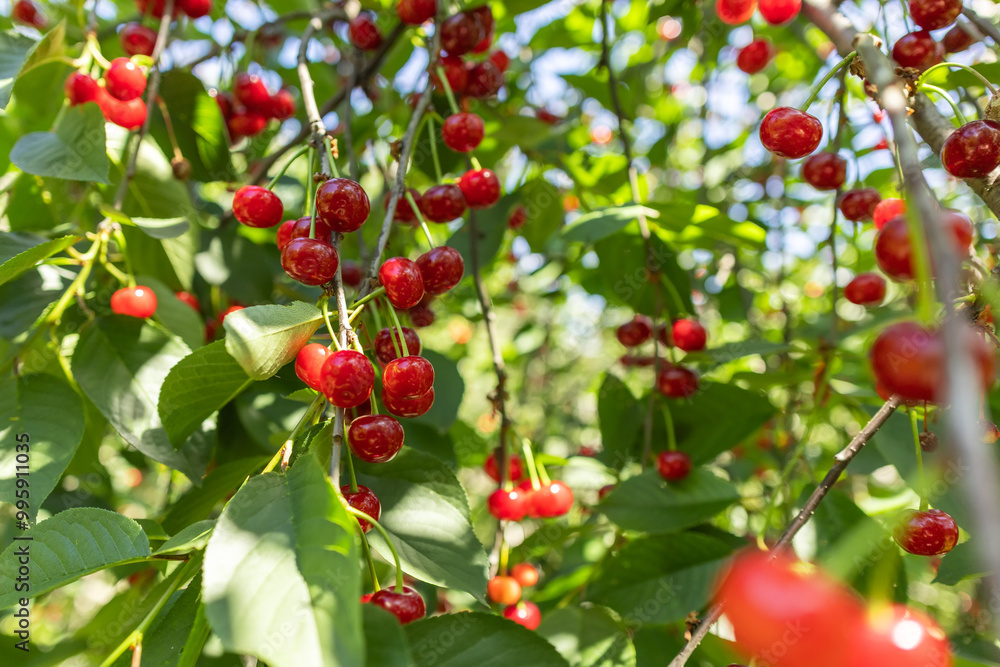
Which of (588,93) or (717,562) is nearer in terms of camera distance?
(717,562)

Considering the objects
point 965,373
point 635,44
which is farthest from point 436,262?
point 635,44

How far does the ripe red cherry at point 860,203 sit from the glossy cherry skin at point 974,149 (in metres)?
0.65

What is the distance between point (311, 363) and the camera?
0.89 meters

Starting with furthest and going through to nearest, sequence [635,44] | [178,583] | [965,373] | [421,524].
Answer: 1. [635,44]
2. [421,524]
3. [178,583]
4. [965,373]

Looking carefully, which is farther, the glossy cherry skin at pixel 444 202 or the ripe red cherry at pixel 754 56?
the ripe red cherry at pixel 754 56

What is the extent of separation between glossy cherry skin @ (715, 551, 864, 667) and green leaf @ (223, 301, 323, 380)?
58 centimetres

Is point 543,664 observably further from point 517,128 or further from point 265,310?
point 517,128

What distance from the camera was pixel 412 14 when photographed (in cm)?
156

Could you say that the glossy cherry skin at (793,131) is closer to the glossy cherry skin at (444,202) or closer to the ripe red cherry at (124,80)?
the glossy cherry skin at (444,202)

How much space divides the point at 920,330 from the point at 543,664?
0.61m

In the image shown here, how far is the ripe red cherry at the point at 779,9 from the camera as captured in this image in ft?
5.00

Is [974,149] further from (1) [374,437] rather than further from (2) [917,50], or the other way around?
(1) [374,437]

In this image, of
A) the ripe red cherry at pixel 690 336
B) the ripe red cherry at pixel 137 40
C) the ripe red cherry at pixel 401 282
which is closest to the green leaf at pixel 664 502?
the ripe red cherry at pixel 690 336

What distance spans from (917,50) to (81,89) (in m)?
1.79
